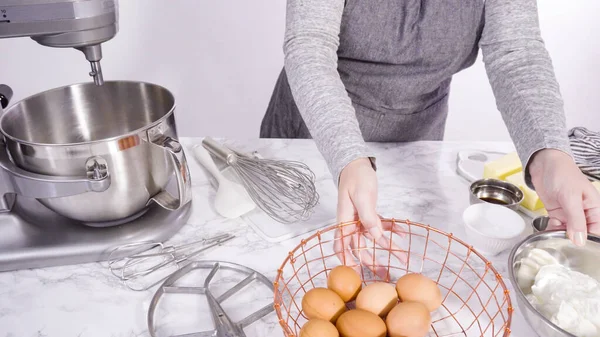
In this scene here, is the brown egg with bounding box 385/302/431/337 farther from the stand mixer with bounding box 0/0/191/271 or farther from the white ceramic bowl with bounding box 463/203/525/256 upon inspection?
the stand mixer with bounding box 0/0/191/271

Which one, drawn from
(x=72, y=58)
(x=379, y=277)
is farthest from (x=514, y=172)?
(x=72, y=58)

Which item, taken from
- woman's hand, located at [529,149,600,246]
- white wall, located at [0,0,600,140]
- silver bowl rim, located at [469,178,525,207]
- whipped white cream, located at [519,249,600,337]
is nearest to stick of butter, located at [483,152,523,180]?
silver bowl rim, located at [469,178,525,207]

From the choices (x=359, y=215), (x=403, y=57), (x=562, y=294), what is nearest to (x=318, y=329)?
(x=359, y=215)

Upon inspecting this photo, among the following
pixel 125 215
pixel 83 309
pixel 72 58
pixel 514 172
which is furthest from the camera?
pixel 72 58

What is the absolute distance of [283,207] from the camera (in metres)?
0.84

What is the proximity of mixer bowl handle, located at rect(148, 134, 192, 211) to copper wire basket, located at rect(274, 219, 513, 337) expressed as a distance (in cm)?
18

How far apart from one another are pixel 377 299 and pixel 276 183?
0.35 meters

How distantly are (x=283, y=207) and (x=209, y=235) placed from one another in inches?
5.3

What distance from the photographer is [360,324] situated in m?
0.54

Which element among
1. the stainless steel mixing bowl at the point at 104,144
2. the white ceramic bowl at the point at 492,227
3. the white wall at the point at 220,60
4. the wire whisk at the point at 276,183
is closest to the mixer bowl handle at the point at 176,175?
the stainless steel mixing bowl at the point at 104,144

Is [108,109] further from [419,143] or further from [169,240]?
[419,143]

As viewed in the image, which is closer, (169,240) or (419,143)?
(169,240)

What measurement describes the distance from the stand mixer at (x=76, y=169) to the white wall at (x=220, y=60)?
1.12m

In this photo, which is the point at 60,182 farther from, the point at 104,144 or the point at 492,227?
the point at 492,227
